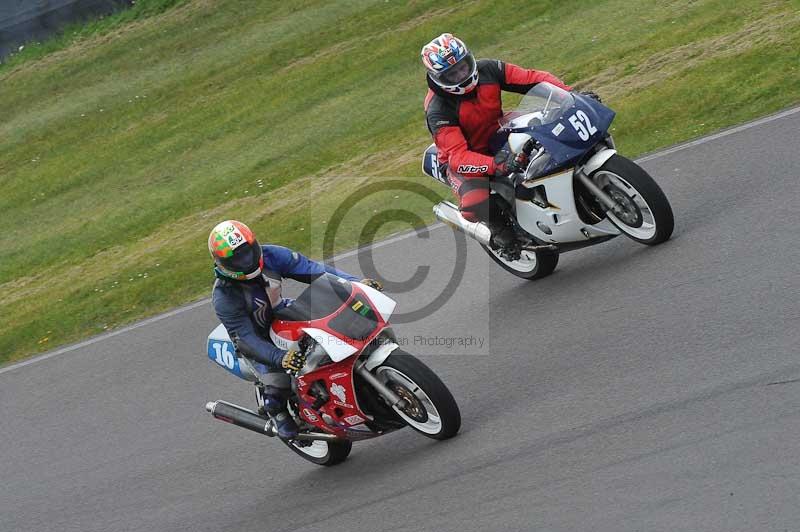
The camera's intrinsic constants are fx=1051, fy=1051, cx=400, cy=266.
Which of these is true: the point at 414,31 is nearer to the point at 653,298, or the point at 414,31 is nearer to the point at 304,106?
the point at 304,106

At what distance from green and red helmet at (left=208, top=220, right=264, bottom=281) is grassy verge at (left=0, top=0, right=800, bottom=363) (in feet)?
16.7

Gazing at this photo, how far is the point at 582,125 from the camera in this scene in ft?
26.8

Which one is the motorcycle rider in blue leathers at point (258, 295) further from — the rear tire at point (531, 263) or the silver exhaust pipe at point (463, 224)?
the rear tire at point (531, 263)

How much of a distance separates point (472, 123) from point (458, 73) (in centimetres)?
52

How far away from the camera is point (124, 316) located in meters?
12.0

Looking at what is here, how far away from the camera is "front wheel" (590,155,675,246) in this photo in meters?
7.98

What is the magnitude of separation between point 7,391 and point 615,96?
8.25 metres

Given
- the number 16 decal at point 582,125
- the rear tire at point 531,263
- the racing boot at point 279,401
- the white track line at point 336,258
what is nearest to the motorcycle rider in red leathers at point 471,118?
the rear tire at point 531,263

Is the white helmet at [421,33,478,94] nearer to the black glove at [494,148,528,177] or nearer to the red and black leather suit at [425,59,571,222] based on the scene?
the red and black leather suit at [425,59,571,222]

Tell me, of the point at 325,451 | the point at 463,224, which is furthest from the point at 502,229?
the point at 325,451

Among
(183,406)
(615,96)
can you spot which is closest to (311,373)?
(183,406)

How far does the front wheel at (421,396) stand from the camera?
6.52 m

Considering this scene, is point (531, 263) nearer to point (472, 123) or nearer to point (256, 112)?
point (472, 123)

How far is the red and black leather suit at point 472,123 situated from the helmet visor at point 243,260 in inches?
96.3
